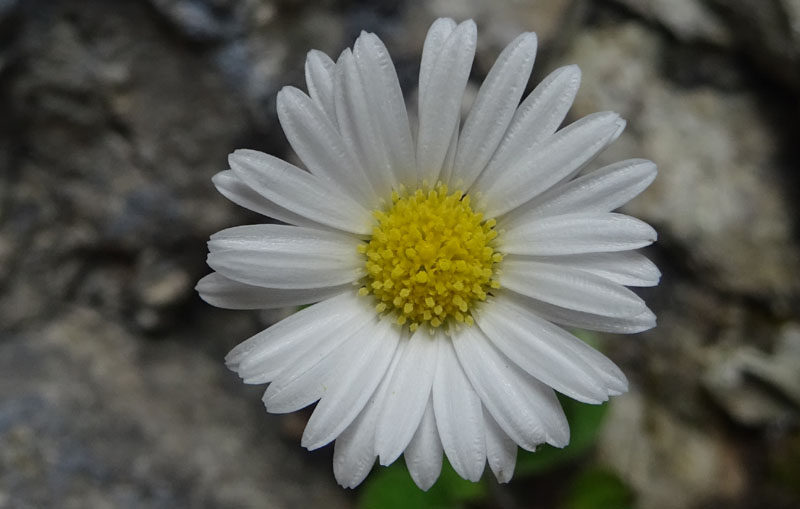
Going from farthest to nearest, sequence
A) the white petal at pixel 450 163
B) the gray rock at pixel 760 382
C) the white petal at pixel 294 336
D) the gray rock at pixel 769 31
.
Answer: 1. the gray rock at pixel 760 382
2. the gray rock at pixel 769 31
3. the white petal at pixel 450 163
4. the white petal at pixel 294 336

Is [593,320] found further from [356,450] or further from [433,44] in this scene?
[433,44]

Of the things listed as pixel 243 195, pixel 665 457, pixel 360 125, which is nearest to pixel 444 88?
pixel 360 125

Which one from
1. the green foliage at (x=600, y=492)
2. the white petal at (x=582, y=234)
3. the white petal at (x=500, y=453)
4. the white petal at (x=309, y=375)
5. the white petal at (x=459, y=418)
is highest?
the white petal at (x=582, y=234)

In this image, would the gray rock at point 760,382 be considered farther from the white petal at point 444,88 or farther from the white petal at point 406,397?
the white petal at point 444,88

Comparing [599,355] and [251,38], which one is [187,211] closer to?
[251,38]

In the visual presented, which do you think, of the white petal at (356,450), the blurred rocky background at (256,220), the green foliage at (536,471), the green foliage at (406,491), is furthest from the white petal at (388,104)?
the green foliage at (406,491)

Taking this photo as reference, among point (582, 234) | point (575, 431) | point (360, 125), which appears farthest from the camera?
point (575, 431)
